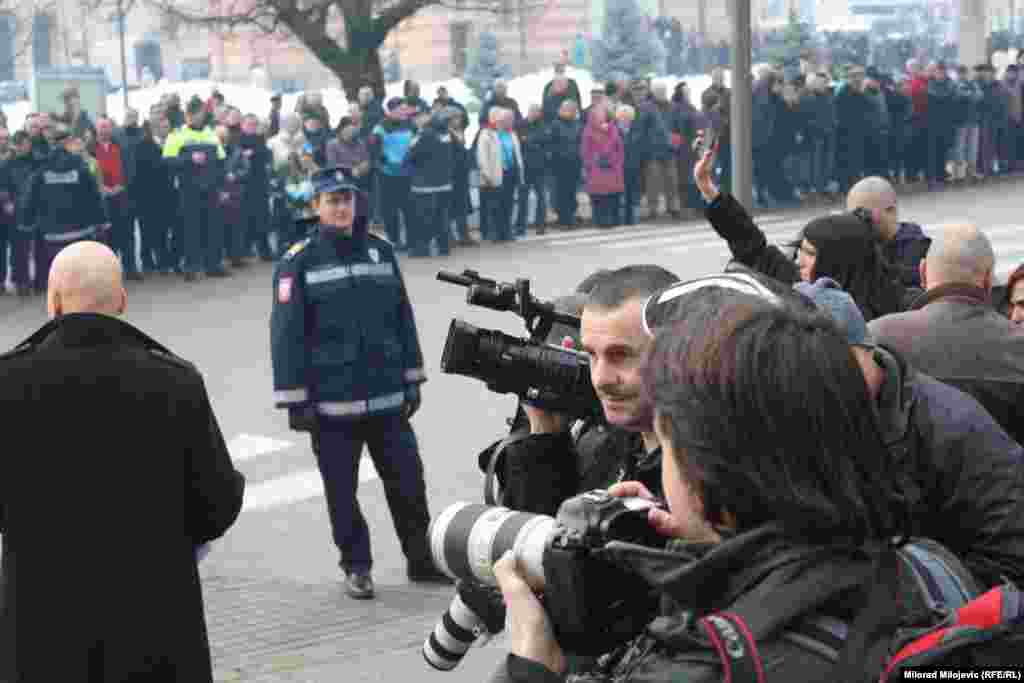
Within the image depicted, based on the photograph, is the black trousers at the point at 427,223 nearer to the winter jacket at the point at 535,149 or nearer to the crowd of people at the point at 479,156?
the crowd of people at the point at 479,156

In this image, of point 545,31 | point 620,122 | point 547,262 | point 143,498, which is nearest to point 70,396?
point 143,498

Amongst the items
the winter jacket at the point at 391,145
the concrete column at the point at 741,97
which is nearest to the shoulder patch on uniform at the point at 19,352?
the concrete column at the point at 741,97

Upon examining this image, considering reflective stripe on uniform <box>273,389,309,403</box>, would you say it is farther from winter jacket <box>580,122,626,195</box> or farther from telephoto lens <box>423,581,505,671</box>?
winter jacket <box>580,122,626,195</box>

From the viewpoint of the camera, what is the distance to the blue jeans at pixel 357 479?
8.29m

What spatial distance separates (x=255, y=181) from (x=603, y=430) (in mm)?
17770

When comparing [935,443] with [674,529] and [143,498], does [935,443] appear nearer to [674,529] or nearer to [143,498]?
[674,529]

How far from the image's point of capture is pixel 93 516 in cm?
479

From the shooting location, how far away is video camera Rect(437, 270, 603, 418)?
13.0 ft

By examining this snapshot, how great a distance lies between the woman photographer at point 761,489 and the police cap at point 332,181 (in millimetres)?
5916

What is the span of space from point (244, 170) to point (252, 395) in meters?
7.86

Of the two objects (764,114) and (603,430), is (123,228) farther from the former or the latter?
(603,430)

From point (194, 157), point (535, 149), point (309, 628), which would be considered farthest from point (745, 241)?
point (535, 149)

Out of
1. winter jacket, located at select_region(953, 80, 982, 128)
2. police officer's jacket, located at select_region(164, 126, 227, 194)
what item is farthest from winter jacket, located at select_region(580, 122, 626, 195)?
winter jacket, located at select_region(953, 80, 982, 128)

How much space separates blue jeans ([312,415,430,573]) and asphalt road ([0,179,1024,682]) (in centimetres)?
22
